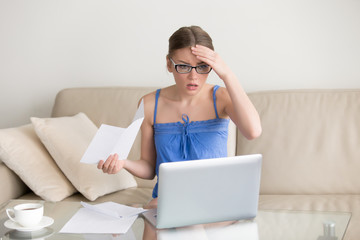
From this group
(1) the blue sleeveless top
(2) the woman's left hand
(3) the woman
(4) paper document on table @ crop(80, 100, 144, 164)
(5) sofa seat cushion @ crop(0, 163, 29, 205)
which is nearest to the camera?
(4) paper document on table @ crop(80, 100, 144, 164)

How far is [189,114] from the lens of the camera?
79.2 inches

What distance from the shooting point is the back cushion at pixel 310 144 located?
2.43m

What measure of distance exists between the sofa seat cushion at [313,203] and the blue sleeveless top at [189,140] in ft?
1.28

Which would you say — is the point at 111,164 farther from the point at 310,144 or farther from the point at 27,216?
the point at 310,144

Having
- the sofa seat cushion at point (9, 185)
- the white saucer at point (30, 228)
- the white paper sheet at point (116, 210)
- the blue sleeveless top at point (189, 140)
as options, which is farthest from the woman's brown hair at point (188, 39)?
the sofa seat cushion at point (9, 185)

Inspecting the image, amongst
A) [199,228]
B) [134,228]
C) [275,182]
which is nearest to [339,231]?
[199,228]

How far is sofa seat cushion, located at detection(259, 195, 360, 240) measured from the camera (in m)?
2.17

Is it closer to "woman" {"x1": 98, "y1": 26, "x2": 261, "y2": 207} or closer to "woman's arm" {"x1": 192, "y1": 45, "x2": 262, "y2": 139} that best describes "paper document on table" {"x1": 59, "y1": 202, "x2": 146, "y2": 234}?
"woman" {"x1": 98, "y1": 26, "x2": 261, "y2": 207}

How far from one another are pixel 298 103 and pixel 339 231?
1.18 metres

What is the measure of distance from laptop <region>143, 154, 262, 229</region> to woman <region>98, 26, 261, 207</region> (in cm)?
36

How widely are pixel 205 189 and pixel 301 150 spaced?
1.17m

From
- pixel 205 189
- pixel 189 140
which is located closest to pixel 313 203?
pixel 189 140

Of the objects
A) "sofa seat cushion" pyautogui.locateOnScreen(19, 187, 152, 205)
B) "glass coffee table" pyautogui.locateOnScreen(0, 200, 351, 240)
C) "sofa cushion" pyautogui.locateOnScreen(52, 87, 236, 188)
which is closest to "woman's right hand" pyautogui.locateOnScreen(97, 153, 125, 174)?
"glass coffee table" pyautogui.locateOnScreen(0, 200, 351, 240)

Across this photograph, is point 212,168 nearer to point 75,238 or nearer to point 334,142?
point 75,238
